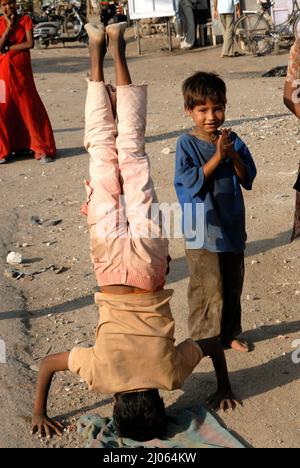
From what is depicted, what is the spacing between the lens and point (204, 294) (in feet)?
14.2

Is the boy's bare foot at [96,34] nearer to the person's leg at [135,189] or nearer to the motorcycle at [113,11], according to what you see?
the person's leg at [135,189]

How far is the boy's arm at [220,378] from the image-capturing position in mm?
3861

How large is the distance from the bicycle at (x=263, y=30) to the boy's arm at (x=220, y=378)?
1399cm

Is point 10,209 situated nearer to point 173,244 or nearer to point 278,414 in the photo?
point 173,244

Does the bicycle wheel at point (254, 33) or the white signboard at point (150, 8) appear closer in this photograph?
the bicycle wheel at point (254, 33)

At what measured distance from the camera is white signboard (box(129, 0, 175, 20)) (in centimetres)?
1814

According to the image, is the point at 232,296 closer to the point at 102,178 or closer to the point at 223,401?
the point at 223,401

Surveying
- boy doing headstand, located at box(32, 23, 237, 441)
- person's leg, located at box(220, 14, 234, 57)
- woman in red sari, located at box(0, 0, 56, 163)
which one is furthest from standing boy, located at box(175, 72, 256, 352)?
person's leg, located at box(220, 14, 234, 57)

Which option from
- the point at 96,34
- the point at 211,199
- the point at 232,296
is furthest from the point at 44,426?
the point at 96,34

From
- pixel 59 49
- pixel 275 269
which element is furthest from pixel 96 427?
pixel 59 49

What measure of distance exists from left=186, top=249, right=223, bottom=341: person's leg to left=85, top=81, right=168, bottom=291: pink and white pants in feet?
1.98

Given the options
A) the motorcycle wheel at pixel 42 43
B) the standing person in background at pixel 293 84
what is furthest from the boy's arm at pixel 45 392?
the motorcycle wheel at pixel 42 43

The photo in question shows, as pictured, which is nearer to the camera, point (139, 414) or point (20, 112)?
point (139, 414)

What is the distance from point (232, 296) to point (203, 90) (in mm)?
1074
